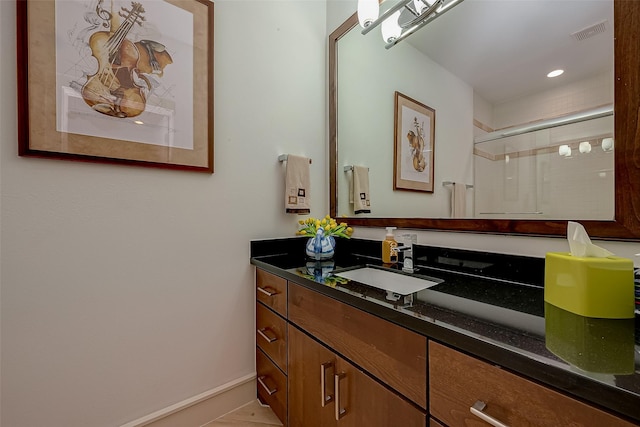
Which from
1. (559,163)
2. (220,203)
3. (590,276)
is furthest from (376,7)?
(590,276)

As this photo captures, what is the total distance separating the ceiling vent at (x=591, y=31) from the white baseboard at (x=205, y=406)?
1.90m

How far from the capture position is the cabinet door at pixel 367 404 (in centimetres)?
71

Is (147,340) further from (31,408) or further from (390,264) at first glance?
(390,264)

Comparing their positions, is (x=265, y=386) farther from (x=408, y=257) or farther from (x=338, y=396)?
(x=408, y=257)

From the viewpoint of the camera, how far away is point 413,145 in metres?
1.39

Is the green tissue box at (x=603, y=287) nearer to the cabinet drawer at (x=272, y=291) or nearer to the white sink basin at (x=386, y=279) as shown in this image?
the white sink basin at (x=386, y=279)

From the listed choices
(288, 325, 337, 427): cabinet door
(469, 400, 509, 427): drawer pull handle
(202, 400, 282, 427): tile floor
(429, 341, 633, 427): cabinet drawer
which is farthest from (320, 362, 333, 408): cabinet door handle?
(202, 400, 282, 427): tile floor

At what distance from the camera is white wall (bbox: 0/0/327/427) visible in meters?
0.98

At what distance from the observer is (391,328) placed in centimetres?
75

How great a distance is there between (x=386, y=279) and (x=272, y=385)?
2.41 feet

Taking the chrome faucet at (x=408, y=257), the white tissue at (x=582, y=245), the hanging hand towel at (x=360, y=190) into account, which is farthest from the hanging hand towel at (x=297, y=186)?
the white tissue at (x=582, y=245)

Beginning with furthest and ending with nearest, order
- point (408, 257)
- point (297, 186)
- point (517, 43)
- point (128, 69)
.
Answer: point (297, 186) → point (408, 257) → point (128, 69) → point (517, 43)

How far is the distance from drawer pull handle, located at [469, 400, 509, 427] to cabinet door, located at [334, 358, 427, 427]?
16 cm

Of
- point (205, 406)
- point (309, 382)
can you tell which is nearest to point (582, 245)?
point (309, 382)
